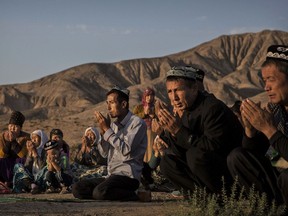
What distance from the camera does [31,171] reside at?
27.2ft

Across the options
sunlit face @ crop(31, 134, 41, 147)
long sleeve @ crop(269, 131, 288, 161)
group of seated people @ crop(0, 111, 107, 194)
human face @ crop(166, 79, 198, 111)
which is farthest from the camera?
sunlit face @ crop(31, 134, 41, 147)

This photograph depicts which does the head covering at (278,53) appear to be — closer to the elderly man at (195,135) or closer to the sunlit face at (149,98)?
the elderly man at (195,135)

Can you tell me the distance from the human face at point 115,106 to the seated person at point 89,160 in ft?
7.20

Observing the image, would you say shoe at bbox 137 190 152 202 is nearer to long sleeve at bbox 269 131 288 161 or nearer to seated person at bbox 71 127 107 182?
seated person at bbox 71 127 107 182

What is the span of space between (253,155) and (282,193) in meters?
0.36

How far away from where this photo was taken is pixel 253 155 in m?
3.93

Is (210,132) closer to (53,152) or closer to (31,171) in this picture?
(53,152)

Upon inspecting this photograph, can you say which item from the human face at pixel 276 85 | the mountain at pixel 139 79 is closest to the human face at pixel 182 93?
the human face at pixel 276 85

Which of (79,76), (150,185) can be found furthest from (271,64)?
(79,76)

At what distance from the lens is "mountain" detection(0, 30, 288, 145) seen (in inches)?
2559

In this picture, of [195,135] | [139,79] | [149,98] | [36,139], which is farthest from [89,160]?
[139,79]

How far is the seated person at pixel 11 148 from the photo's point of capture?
8359 mm

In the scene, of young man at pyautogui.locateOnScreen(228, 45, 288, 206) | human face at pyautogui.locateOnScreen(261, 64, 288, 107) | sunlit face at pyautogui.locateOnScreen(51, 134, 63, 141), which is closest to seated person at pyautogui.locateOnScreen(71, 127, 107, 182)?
sunlit face at pyautogui.locateOnScreen(51, 134, 63, 141)

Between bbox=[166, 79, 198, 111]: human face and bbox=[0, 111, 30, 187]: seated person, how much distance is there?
4229 mm
